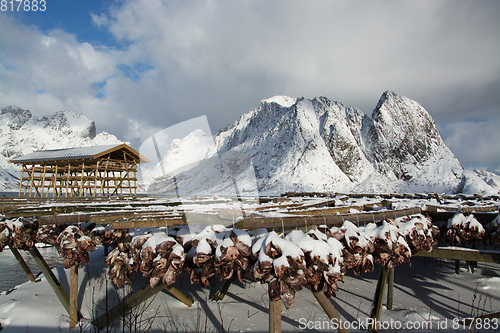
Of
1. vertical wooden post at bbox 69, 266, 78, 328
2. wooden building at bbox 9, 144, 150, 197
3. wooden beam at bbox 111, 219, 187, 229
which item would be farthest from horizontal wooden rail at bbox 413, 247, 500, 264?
wooden building at bbox 9, 144, 150, 197

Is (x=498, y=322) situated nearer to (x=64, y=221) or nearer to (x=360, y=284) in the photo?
(x=360, y=284)

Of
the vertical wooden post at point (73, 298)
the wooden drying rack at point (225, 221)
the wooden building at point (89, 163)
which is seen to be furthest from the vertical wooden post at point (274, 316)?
the wooden building at point (89, 163)

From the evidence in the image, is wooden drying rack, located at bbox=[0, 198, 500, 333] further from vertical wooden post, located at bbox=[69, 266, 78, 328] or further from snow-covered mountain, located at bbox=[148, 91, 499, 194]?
snow-covered mountain, located at bbox=[148, 91, 499, 194]

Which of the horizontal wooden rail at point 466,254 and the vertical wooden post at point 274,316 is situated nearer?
the vertical wooden post at point 274,316

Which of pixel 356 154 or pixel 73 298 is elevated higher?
pixel 356 154

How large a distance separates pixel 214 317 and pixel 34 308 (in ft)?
11.0

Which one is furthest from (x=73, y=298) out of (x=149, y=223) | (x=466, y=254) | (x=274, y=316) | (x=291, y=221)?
(x=466, y=254)

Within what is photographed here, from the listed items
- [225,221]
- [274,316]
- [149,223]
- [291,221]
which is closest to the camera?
[274,316]

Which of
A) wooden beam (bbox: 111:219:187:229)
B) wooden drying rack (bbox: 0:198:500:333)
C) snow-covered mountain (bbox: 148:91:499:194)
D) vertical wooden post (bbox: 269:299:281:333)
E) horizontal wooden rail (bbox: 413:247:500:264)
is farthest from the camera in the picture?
snow-covered mountain (bbox: 148:91:499:194)

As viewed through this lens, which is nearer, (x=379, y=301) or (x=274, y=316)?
(x=274, y=316)

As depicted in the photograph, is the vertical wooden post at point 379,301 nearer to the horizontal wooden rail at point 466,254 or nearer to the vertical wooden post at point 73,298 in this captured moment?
the horizontal wooden rail at point 466,254

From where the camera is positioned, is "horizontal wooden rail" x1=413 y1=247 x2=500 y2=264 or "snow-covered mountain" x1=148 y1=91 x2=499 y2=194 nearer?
"horizontal wooden rail" x1=413 y1=247 x2=500 y2=264

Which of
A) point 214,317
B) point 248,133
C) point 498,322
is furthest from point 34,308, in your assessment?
point 248,133

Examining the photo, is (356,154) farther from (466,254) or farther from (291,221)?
(291,221)
